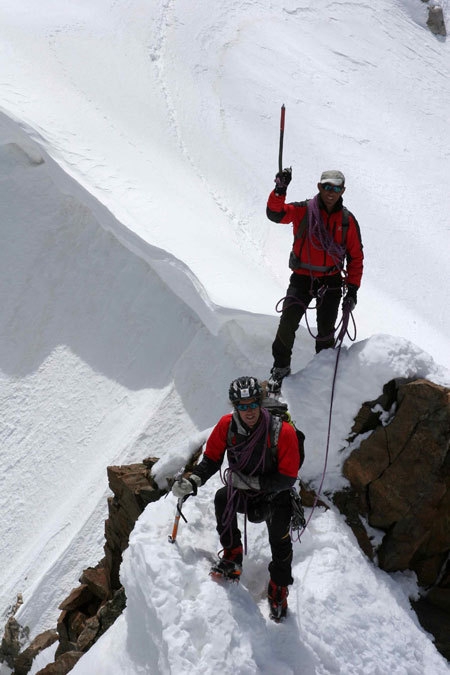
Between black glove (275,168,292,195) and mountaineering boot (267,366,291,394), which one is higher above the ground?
black glove (275,168,292,195)

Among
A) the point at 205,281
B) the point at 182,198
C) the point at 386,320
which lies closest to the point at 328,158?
the point at 182,198

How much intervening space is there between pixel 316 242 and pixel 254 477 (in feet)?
7.95

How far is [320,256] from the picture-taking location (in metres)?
6.23

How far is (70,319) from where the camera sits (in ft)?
37.2

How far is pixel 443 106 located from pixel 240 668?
18584 millimetres

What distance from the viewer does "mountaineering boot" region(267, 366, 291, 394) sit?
6.53m

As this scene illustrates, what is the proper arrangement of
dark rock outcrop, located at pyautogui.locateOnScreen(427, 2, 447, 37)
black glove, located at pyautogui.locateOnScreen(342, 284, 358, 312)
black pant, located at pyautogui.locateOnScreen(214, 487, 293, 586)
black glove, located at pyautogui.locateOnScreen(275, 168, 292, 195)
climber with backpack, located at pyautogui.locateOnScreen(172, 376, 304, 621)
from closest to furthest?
climber with backpack, located at pyautogui.locateOnScreen(172, 376, 304, 621) < black pant, located at pyautogui.locateOnScreen(214, 487, 293, 586) < black glove, located at pyautogui.locateOnScreen(275, 168, 292, 195) < black glove, located at pyautogui.locateOnScreen(342, 284, 358, 312) < dark rock outcrop, located at pyautogui.locateOnScreen(427, 2, 447, 37)

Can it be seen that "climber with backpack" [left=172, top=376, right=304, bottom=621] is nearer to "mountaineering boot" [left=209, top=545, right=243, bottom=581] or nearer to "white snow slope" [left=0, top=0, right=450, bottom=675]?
"mountaineering boot" [left=209, top=545, right=243, bottom=581]

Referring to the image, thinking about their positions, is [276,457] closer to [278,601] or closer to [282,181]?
[278,601]

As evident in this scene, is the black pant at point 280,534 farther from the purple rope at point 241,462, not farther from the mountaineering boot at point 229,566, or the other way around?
the mountaineering boot at point 229,566

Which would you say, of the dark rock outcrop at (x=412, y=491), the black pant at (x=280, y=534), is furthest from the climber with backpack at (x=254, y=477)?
the dark rock outcrop at (x=412, y=491)

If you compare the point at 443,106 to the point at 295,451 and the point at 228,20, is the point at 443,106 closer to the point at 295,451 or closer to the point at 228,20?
the point at 228,20

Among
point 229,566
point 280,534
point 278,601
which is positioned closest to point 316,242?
point 280,534

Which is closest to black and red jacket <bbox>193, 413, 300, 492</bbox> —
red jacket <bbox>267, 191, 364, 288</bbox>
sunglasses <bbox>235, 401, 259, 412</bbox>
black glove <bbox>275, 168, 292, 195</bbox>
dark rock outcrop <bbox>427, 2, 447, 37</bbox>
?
sunglasses <bbox>235, 401, 259, 412</bbox>
